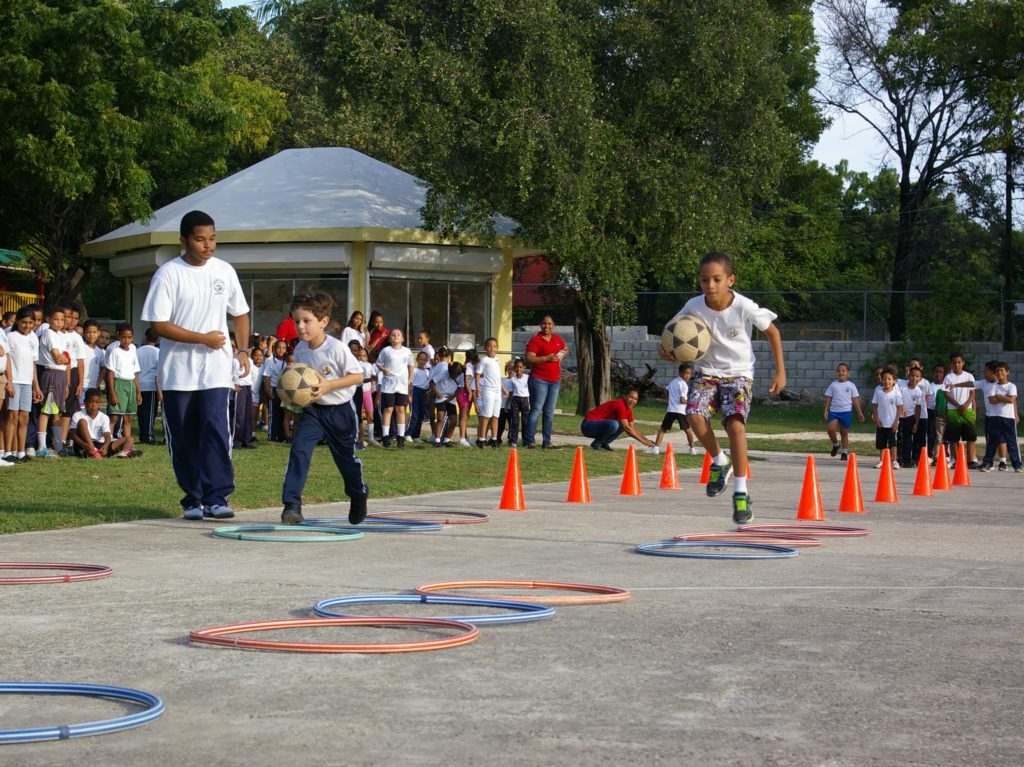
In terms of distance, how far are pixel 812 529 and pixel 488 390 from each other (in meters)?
12.7

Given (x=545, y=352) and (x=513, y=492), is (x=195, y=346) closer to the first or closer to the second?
(x=513, y=492)

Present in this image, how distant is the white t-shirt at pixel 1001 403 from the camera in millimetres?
22438

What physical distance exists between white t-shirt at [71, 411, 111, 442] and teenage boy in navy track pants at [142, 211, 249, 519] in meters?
8.78

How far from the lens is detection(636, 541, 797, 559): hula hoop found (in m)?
8.92

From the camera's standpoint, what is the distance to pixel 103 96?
2833 cm

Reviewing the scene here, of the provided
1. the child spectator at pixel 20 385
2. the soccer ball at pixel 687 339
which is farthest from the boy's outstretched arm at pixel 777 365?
the child spectator at pixel 20 385

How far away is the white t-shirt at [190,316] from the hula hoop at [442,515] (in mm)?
1739

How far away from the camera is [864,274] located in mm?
67188

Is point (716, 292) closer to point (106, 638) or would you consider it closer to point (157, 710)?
point (106, 638)

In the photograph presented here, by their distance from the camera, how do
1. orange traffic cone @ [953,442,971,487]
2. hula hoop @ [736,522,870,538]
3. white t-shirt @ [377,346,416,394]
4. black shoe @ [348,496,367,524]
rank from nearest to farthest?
1. black shoe @ [348,496,367,524]
2. hula hoop @ [736,522,870,538]
3. orange traffic cone @ [953,442,971,487]
4. white t-shirt @ [377,346,416,394]

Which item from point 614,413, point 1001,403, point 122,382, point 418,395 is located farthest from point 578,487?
point 1001,403

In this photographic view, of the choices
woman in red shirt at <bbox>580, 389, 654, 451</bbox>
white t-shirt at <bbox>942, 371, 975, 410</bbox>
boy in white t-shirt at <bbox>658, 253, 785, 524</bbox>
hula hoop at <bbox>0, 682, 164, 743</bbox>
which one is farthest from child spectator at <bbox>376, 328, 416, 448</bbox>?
hula hoop at <bbox>0, 682, 164, 743</bbox>

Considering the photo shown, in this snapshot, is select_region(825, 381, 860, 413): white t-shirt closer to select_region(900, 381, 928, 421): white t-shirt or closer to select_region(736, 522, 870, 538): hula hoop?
select_region(900, 381, 928, 421): white t-shirt

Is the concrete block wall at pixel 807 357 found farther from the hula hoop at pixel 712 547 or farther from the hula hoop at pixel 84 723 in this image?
the hula hoop at pixel 84 723
